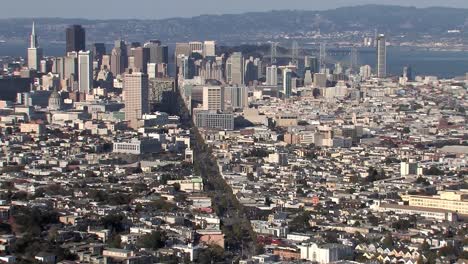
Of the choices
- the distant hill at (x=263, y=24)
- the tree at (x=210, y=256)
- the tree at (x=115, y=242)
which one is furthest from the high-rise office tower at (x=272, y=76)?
the distant hill at (x=263, y=24)

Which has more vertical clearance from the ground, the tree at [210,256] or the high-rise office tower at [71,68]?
the high-rise office tower at [71,68]

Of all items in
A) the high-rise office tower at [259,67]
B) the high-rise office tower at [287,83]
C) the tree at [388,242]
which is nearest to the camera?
the tree at [388,242]

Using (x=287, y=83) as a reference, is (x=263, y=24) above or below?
above

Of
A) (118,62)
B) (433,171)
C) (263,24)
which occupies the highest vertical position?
(263,24)

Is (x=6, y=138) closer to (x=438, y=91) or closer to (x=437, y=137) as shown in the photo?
(x=437, y=137)

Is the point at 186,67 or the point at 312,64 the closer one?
the point at 186,67

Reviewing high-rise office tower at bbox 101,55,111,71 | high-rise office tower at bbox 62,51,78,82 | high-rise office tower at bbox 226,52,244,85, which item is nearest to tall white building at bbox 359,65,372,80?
high-rise office tower at bbox 226,52,244,85

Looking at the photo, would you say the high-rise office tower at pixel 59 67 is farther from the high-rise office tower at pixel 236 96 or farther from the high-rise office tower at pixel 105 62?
the high-rise office tower at pixel 236 96

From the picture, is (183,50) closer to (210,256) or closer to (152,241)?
(152,241)

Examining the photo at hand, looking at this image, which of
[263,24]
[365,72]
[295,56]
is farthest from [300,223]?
[263,24]
